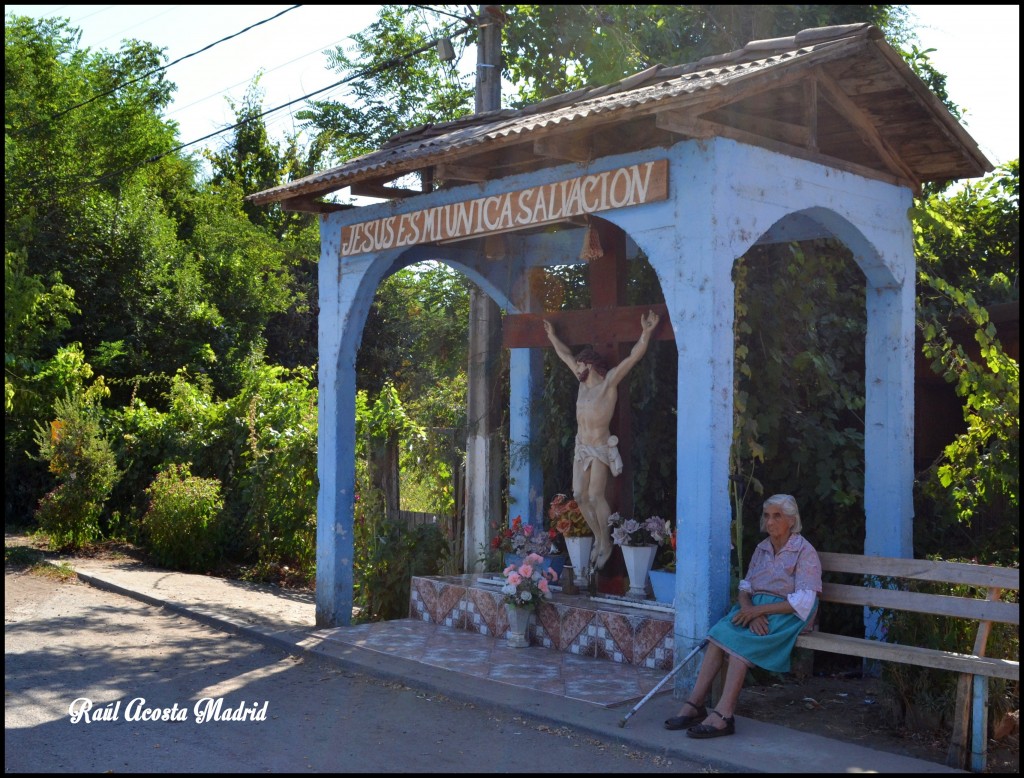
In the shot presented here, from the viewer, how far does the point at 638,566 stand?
26.8ft

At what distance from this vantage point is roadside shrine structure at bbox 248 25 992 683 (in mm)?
6477

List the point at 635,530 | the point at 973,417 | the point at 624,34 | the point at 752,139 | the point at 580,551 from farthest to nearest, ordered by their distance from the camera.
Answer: the point at 624,34 < the point at 580,551 < the point at 635,530 < the point at 973,417 < the point at 752,139

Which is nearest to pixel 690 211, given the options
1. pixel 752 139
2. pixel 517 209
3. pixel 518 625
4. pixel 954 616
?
pixel 752 139

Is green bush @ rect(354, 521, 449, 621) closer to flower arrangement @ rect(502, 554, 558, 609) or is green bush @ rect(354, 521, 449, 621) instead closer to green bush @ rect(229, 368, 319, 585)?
green bush @ rect(229, 368, 319, 585)

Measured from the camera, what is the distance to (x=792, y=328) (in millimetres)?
9250

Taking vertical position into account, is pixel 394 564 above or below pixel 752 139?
below

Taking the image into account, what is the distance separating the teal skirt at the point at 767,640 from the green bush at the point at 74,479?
387 inches

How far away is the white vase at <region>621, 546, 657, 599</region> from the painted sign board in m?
2.58

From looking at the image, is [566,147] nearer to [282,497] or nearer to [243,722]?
[243,722]

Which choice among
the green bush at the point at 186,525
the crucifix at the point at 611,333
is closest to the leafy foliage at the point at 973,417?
the crucifix at the point at 611,333

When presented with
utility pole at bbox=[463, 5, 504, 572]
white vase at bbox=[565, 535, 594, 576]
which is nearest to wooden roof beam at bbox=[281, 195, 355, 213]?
utility pole at bbox=[463, 5, 504, 572]

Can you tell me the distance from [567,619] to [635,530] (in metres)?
0.89

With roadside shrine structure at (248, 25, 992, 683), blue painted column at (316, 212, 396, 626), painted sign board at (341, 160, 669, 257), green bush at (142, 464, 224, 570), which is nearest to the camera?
roadside shrine structure at (248, 25, 992, 683)

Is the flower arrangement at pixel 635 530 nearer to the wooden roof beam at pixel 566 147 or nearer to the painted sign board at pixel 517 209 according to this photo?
the painted sign board at pixel 517 209
